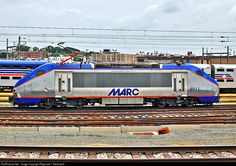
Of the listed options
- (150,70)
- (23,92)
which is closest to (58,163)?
(23,92)

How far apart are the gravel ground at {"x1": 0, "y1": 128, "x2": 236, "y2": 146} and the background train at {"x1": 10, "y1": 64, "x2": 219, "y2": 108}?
28.5ft

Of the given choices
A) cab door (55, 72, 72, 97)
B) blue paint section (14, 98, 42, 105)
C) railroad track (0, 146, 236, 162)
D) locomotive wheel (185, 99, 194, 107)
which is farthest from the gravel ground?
locomotive wheel (185, 99, 194, 107)

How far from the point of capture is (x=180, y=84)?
83.5 ft

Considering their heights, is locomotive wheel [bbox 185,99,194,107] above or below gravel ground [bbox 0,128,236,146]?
above

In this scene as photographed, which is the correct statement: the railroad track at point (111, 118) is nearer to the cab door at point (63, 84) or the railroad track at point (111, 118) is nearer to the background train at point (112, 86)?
the background train at point (112, 86)

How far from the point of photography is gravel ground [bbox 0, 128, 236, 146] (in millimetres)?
12992

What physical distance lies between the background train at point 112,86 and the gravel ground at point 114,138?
28.5ft

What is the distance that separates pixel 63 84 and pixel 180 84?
8145 mm

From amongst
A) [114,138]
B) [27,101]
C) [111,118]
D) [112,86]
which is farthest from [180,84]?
[114,138]

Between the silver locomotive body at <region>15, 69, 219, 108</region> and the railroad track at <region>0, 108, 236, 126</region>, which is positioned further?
the silver locomotive body at <region>15, 69, 219, 108</region>

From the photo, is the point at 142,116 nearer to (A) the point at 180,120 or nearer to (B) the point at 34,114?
(A) the point at 180,120

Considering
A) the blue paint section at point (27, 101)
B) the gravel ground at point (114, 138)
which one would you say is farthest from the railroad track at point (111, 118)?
the gravel ground at point (114, 138)

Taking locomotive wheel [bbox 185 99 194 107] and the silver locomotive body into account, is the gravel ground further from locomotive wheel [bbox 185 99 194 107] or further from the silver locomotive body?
locomotive wheel [bbox 185 99 194 107]

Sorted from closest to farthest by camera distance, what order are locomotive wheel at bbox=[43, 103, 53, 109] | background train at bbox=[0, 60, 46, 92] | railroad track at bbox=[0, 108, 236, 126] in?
railroad track at bbox=[0, 108, 236, 126] → locomotive wheel at bbox=[43, 103, 53, 109] → background train at bbox=[0, 60, 46, 92]
